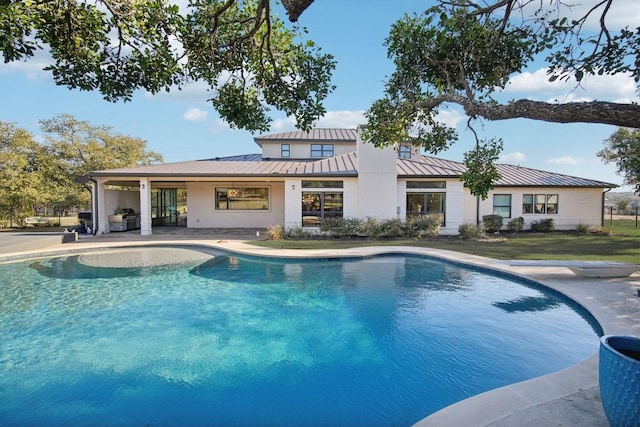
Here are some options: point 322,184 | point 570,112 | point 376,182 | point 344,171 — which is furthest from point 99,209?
point 570,112

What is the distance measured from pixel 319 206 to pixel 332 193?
994 millimetres

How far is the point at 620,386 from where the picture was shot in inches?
106

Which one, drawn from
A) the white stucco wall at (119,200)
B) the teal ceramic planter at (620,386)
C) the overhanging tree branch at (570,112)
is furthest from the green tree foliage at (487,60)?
the white stucco wall at (119,200)

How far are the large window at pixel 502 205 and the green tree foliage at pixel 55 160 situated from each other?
25.1 m

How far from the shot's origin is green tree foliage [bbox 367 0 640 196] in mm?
4816

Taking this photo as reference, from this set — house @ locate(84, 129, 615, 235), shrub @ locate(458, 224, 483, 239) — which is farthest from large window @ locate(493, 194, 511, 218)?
shrub @ locate(458, 224, 483, 239)

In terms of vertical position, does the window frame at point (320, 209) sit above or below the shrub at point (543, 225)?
above

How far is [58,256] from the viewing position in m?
13.8

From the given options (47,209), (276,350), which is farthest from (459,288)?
(47,209)

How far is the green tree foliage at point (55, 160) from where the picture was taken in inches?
823

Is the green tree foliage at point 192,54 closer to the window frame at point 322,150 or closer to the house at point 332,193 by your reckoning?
the house at point 332,193

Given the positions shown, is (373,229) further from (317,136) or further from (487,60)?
(317,136)

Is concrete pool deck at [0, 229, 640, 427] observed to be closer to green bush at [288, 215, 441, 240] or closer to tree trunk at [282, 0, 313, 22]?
green bush at [288, 215, 441, 240]

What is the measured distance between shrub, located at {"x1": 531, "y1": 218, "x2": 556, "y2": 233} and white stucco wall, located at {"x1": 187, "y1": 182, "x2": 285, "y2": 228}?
15.2 metres
